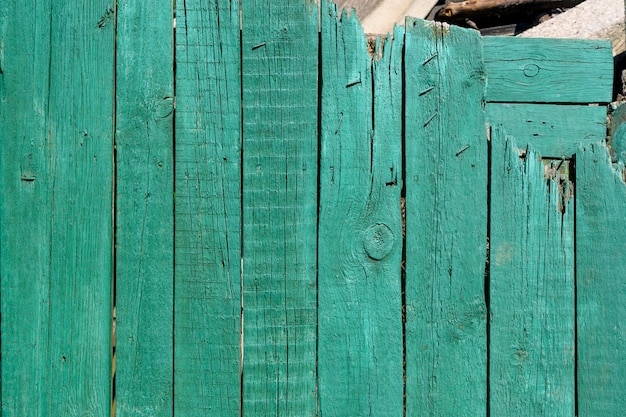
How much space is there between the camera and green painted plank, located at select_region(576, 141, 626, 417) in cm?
216

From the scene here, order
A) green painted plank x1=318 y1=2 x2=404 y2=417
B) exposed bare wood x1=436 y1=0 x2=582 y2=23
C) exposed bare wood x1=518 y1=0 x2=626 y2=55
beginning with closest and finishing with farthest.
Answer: green painted plank x1=318 y1=2 x2=404 y2=417 < exposed bare wood x1=518 y1=0 x2=626 y2=55 < exposed bare wood x1=436 y1=0 x2=582 y2=23

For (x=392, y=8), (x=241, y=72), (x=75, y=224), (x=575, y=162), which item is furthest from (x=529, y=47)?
(x=75, y=224)

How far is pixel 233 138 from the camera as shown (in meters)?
2.14

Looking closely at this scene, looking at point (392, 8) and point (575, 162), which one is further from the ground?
point (392, 8)

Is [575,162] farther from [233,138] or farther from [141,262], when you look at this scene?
[141,262]

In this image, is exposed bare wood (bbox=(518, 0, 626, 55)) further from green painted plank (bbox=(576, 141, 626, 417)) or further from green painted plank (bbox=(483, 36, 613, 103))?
Answer: green painted plank (bbox=(576, 141, 626, 417))

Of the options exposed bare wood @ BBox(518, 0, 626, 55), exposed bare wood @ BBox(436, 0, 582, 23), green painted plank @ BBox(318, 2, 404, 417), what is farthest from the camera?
exposed bare wood @ BBox(436, 0, 582, 23)

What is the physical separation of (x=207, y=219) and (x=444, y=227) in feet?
2.63

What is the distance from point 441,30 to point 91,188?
4.26ft

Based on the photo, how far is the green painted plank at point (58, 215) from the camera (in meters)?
2.14

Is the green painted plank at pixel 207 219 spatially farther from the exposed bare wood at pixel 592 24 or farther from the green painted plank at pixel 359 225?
the exposed bare wood at pixel 592 24

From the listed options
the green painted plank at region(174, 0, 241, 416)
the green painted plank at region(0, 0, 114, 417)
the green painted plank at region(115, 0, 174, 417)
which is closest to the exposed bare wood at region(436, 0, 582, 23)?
the green painted plank at region(174, 0, 241, 416)

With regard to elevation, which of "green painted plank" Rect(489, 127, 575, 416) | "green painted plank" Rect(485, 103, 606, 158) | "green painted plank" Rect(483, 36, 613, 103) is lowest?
"green painted plank" Rect(489, 127, 575, 416)

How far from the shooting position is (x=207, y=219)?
2.14 meters
